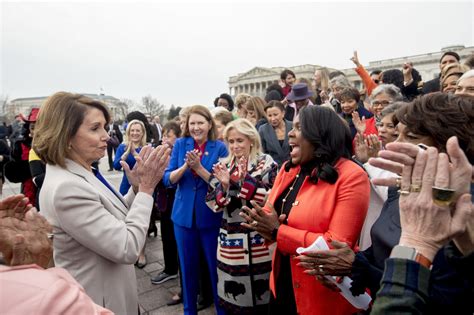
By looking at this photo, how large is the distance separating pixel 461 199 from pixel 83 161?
2037 millimetres

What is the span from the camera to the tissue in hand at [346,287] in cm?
177

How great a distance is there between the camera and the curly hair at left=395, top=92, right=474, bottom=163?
1356 mm

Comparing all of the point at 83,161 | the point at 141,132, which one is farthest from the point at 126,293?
the point at 141,132

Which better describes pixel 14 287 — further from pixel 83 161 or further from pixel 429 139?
pixel 429 139

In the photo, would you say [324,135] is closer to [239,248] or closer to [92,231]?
[239,248]

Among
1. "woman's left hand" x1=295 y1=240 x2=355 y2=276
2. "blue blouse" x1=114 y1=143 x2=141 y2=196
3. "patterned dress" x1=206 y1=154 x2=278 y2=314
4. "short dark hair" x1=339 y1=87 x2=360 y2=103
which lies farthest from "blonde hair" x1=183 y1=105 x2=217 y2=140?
"short dark hair" x1=339 y1=87 x2=360 y2=103

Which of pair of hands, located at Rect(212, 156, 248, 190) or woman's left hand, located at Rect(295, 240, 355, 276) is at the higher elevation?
pair of hands, located at Rect(212, 156, 248, 190)

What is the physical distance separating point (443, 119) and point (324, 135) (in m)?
0.86

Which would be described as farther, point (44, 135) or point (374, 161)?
point (44, 135)

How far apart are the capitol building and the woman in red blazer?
12.4m

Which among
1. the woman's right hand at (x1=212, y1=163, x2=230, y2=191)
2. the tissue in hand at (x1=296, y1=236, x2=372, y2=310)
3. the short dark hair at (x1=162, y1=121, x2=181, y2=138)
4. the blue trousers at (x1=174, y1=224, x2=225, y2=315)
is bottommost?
the blue trousers at (x1=174, y1=224, x2=225, y2=315)

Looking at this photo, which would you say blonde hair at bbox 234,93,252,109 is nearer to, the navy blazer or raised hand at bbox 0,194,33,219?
the navy blazer

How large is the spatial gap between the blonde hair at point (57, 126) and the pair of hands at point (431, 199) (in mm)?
1819

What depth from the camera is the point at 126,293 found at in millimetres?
1983
